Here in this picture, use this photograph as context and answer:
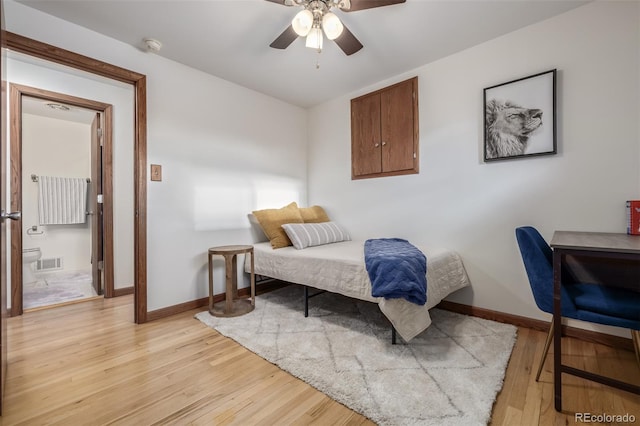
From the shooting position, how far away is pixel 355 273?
2.10 metres

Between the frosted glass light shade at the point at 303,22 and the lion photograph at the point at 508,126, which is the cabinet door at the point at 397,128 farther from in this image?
the frosted glass light shade at the point at 303,22

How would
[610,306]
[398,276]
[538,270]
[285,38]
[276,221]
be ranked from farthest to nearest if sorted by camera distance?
1. [276,221]
2. [285,38]
3. [398,276]
4. [538,270]
5. [610,306]

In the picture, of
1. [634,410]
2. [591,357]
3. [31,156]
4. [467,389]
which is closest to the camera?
[634,410]

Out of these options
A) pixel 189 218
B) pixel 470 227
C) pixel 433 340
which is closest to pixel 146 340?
pixel 189 218

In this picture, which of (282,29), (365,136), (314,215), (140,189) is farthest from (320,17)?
(314,215)

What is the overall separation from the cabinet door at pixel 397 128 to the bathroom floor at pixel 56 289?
378 cm

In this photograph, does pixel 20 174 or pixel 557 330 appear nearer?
pixel 557 330

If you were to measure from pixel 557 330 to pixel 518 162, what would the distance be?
55.5 inches

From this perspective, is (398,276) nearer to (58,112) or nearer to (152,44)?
(152,44)

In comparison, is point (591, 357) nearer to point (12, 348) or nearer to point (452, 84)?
point (452, 84)

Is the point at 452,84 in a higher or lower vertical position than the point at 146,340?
higher

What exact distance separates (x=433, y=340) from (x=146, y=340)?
215 centimetres

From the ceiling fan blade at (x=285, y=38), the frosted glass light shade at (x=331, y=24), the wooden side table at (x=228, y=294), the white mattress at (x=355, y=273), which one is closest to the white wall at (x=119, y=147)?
the wooden side table at (x=228, y=294)

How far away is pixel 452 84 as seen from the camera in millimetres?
2598
